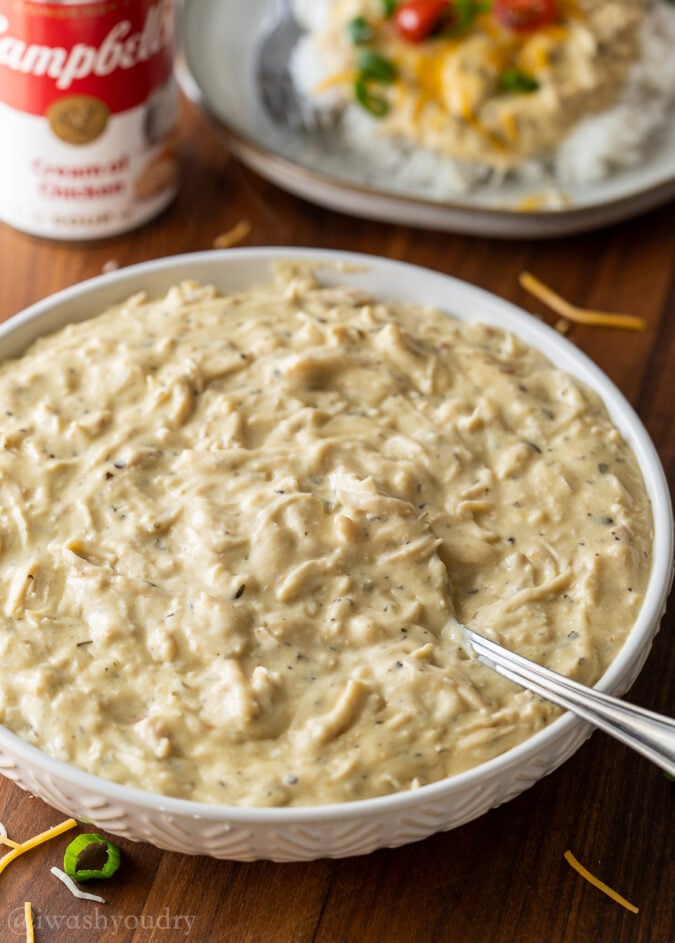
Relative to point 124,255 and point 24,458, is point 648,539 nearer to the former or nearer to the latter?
point 24,458

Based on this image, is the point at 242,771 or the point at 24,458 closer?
the point at 242,771

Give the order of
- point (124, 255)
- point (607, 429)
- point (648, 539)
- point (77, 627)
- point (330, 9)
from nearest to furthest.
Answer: point (77, 627), point (648, 539), point (607, 429), point (124, 255), point (330, 9)

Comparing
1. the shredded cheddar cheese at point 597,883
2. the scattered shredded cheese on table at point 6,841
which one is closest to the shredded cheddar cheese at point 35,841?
the scattered shredded cheese on table at point 6,841

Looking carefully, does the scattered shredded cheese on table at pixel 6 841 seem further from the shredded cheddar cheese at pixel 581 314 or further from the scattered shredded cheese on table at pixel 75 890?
the shredded cheddar cheese at pixel 581 314

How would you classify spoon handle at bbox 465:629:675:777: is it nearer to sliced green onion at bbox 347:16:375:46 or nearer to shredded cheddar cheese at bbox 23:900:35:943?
shredded cheddar cheese at bbox 23:900:35:943

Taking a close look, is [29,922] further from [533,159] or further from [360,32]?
[360,32]

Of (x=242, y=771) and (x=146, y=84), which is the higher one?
(x=146, y=84)

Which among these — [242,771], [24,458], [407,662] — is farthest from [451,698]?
[24,458]

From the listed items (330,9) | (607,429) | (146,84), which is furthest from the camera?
(330,9)

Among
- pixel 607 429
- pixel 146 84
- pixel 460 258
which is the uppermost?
pixel 146 84
